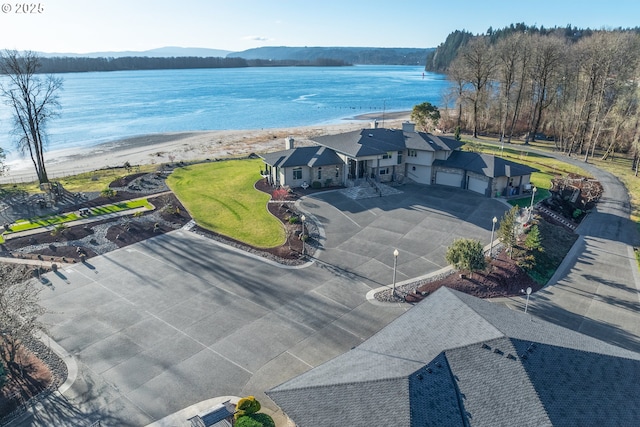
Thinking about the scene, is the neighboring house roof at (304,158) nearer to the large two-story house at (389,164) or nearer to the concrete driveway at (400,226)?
the large two-story house at (389,164)

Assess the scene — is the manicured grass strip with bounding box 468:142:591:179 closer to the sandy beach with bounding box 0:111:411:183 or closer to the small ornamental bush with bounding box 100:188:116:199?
the sandy beach with bounding box 0:111:411:183

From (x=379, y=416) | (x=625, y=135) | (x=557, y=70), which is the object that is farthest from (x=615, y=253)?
(x=557, y=70)

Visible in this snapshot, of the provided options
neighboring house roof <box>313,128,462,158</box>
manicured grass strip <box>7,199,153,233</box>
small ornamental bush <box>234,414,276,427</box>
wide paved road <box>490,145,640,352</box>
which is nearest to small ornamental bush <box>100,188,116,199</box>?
manicured grass strip <box>7,199,153,233</box>

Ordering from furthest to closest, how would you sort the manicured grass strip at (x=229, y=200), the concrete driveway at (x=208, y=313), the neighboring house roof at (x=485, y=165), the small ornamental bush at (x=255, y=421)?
the neighboring house roof at (x=485, y=165) → the manicured grass strip at (x=229, y=200) → the concrete driveway at (x=208, y=313) → the small ornamental bush at (x=255, y=421)

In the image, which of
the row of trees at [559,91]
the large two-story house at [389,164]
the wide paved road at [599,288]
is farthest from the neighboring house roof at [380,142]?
the row of trees at [559,91]

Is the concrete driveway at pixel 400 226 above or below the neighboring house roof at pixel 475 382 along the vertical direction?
below

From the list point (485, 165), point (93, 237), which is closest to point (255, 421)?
point (93, 237)
